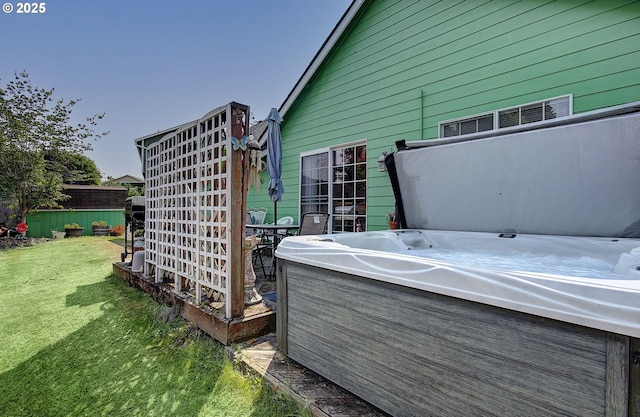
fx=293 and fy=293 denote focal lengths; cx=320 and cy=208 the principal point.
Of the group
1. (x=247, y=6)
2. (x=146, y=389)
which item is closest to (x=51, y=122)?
(x=247, y=6)

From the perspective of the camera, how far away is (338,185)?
555 centimetres

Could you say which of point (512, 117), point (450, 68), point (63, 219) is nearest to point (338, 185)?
point (450, 68)

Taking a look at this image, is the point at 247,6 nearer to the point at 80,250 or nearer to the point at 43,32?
the point at 43,32

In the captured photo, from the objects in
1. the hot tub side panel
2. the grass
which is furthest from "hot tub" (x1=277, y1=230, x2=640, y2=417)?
the grass

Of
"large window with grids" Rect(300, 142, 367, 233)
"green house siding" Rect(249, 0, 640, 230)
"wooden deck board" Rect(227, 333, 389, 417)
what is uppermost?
"green house siding" Rect(249, 0, 640, 230)

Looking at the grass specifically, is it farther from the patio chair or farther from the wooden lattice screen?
the patio chair

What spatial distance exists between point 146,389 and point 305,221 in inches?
115

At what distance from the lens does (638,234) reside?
99.4 inches

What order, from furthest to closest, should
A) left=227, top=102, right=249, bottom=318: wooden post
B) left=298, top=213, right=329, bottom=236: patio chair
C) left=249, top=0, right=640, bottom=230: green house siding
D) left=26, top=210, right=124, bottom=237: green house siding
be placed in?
left=26, top=210, right=124, bottom=237: green house siding < left=298, top=213, right=329, bottom=236: patio chair < left=249, top=0, right=640, bottom=230: green house siding < left=227, top=102, right=249, bottom=318: wooden post

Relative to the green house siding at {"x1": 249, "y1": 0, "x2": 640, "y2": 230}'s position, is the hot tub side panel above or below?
below

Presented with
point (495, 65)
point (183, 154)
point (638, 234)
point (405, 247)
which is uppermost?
point (495, 65)

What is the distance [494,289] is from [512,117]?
3.21 metres

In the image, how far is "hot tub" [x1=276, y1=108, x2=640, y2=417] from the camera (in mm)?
1026

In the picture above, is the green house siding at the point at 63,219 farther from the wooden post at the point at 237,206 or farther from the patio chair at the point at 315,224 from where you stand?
the wooden post at the point at 237,206
